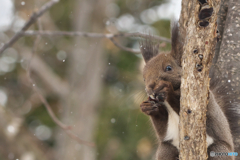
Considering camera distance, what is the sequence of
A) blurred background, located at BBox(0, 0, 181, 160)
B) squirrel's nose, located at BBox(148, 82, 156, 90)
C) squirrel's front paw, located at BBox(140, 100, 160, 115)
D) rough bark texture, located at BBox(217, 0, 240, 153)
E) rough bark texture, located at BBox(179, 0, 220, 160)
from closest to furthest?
rough bark texture, located at BBox(179, 0, 220, 160), squirrel's nose, located at BBox(148, 82, 156, 90), squirrel's front paw, located at BBox(140, 100, 160, 115), rough bark texture, located at BBox(217, 0, 240, 153), blurred background, located at BBox(0, 0, 181, 160)

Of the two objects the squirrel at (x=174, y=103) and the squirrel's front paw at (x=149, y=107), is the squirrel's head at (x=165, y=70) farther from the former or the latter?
the squirrel's front paw at (x=149, y=107)

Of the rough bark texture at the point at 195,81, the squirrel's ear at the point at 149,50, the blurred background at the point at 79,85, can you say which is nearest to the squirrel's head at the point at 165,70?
the squirrel's ear at the point at 149,50

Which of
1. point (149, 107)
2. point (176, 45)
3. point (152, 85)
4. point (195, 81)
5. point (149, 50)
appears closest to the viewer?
point (195, 81)

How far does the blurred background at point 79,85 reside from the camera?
7.57 metres

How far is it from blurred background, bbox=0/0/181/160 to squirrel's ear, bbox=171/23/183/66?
240cm

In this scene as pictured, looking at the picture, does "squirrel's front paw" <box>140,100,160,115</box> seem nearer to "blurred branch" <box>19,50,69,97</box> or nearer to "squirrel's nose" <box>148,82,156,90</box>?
"squirrel's nose" <box>148,82,156,90</box>

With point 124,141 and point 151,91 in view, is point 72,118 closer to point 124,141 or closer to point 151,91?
point 124,141

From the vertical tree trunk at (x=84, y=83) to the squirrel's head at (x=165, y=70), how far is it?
5.08m

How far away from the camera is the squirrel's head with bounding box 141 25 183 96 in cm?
243

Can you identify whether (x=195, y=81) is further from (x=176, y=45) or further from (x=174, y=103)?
(x=176, y=45)

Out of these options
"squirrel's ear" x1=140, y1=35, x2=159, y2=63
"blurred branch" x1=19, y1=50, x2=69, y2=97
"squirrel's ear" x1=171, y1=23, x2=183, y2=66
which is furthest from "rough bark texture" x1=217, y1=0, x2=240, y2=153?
"blurred branch" x1=19, y1=50, x2=69, y2=97

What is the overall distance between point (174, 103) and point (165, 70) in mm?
319

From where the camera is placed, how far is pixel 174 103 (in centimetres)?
248

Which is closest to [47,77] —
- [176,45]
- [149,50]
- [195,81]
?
[149,50]
